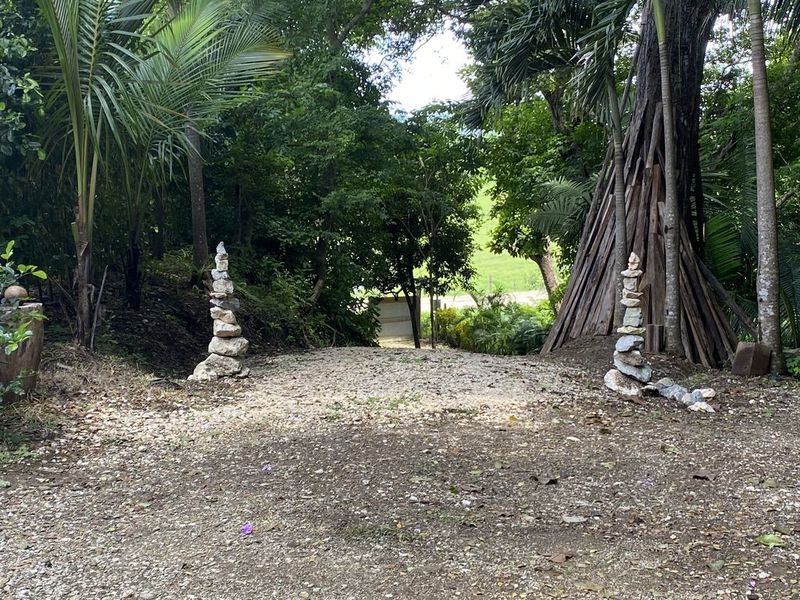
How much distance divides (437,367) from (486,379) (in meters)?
0.66

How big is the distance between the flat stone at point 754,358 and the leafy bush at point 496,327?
4.05 meters

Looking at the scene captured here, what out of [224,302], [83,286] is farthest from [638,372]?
[83,286]

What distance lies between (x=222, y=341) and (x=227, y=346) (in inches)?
2.5

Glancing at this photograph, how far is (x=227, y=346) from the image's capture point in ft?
18.0

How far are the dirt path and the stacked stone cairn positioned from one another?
0.17 meters

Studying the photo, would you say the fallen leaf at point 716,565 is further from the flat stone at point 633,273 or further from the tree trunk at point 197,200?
the tree trunk at point 197,200

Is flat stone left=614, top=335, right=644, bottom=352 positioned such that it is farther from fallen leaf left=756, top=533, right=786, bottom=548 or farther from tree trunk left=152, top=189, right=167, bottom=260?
tree trunk left=152, top=189, right=167, bottom=260

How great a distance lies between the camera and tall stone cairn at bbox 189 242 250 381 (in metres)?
5.45

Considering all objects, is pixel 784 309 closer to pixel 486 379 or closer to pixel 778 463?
pixel 486 379

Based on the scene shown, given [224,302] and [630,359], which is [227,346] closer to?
[224,302]

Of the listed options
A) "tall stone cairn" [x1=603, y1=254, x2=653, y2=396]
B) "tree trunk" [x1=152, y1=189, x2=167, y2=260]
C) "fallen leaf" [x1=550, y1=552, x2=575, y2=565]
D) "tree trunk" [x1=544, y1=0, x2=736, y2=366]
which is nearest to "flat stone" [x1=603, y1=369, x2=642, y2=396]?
"tall stone cairn" [x1=603, y1=254, x2=653, y2=396]

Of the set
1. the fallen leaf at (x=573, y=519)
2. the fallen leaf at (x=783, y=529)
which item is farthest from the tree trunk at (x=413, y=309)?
the fallen leaf at (x=783, y=529)

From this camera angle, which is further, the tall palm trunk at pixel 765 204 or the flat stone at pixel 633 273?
the flat stone at pixel 633 273

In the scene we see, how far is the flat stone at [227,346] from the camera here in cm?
550
